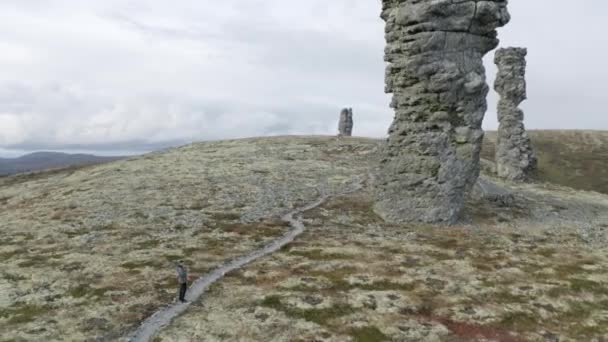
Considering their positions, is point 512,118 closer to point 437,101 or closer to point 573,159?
point 437,101

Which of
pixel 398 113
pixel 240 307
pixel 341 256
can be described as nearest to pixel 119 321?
pixel 240 307

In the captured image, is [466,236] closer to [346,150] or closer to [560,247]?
[560,247]

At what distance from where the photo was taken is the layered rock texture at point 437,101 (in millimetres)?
46656

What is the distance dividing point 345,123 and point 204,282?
9561 cm

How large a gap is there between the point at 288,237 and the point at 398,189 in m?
12.8

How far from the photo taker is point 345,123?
12325cm

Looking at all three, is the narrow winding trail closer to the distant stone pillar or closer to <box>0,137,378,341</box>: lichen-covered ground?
<box>0,137,378,341</box>: lichen-covered ground

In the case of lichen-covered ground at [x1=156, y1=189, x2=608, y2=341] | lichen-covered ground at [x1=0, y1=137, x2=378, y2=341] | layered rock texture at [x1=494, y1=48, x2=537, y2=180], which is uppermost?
layered rock texture at [x1=494, y1=48, x2=537, y2=180]

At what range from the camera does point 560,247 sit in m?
40.8

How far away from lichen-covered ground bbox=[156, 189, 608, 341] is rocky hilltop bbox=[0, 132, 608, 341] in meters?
0.11

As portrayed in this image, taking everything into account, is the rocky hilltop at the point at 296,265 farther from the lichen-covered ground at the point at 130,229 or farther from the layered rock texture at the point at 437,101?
the layered rock texture at the point at 437,101

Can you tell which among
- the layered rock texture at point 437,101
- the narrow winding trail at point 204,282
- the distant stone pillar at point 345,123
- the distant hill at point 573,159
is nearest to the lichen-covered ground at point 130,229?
the narrow winding trail at point 204,282

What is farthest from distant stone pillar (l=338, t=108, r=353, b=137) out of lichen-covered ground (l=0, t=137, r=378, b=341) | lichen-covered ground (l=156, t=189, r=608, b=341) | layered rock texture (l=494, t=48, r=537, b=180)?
lichen-covered ground (l=156, t=189, r=608, b=341)

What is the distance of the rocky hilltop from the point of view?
24688 mm
